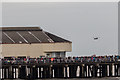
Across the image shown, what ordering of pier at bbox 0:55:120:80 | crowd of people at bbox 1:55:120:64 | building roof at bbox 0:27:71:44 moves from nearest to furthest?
pier at bbox 0:55:120:80 → crowd of people at bbox 1:55:120:64 → building roof at bbox 0:27:71:44

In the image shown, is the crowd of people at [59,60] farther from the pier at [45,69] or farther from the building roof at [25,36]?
the building roof at [25,36]

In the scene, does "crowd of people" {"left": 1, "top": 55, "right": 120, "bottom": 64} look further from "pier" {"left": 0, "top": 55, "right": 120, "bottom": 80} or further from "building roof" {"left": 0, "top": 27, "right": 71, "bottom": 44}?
"building roof" {"left": 0, "top": 27, "right": 71, "bottom": 44}

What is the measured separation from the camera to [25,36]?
12438 cm

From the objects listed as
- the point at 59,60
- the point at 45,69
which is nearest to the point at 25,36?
the point at 59,60

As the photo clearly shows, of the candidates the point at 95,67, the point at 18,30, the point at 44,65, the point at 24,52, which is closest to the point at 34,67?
the point at 44,65

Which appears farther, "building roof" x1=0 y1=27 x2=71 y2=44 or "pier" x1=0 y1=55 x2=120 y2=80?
"building roof" x1=0 y1=27 x2=71 y2=44

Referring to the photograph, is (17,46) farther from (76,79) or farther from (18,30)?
(76,79)

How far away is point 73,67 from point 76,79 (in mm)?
4014

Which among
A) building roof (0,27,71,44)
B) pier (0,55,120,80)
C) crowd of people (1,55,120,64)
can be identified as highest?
building roof (0,27,71,44)

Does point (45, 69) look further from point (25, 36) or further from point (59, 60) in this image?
point (25, 36)

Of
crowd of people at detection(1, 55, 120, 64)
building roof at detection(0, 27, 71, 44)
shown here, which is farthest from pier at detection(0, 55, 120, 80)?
building roof at detection(0, 27, 71, 44)

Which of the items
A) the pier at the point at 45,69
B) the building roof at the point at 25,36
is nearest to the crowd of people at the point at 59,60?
the pier at the point at 45,69

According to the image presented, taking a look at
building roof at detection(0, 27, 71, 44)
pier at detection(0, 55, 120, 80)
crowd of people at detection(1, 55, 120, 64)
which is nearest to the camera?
pier at detection(0, 55, 120, 80)

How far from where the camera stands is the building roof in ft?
400
